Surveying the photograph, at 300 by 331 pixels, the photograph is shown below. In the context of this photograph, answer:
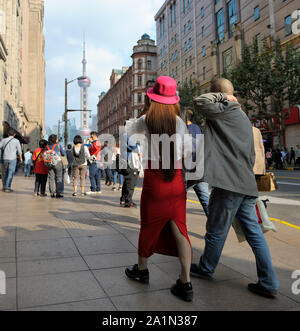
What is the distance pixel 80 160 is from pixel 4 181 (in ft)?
11.7

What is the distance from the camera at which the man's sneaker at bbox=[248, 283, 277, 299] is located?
2.52 metres

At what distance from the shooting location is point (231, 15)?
3194 centimetres

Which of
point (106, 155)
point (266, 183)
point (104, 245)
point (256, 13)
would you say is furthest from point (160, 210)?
point (256, 13)

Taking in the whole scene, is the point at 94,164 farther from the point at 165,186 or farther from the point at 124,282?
the point at 165,186

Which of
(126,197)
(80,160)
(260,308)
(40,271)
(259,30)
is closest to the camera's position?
(260,308)

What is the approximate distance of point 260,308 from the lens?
2.34 m

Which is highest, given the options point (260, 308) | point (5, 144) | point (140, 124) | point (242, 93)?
point (242, 93)

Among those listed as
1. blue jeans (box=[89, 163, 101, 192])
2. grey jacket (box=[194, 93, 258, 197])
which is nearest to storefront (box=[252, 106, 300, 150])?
blue jeans (box=[89, 163, 101, 192])

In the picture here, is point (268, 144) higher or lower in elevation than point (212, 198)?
higher

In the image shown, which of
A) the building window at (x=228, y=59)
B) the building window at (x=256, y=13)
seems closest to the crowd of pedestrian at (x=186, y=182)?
the building window at (x=256, y=13)

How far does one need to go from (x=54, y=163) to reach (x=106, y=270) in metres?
5.87

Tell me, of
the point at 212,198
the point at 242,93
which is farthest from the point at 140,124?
the point at 242,93

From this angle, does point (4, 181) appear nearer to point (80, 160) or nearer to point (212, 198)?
point (80, 160)

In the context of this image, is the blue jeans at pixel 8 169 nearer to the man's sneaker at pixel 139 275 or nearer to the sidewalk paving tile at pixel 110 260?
the sidewalk paving tile at pixel 110 260
